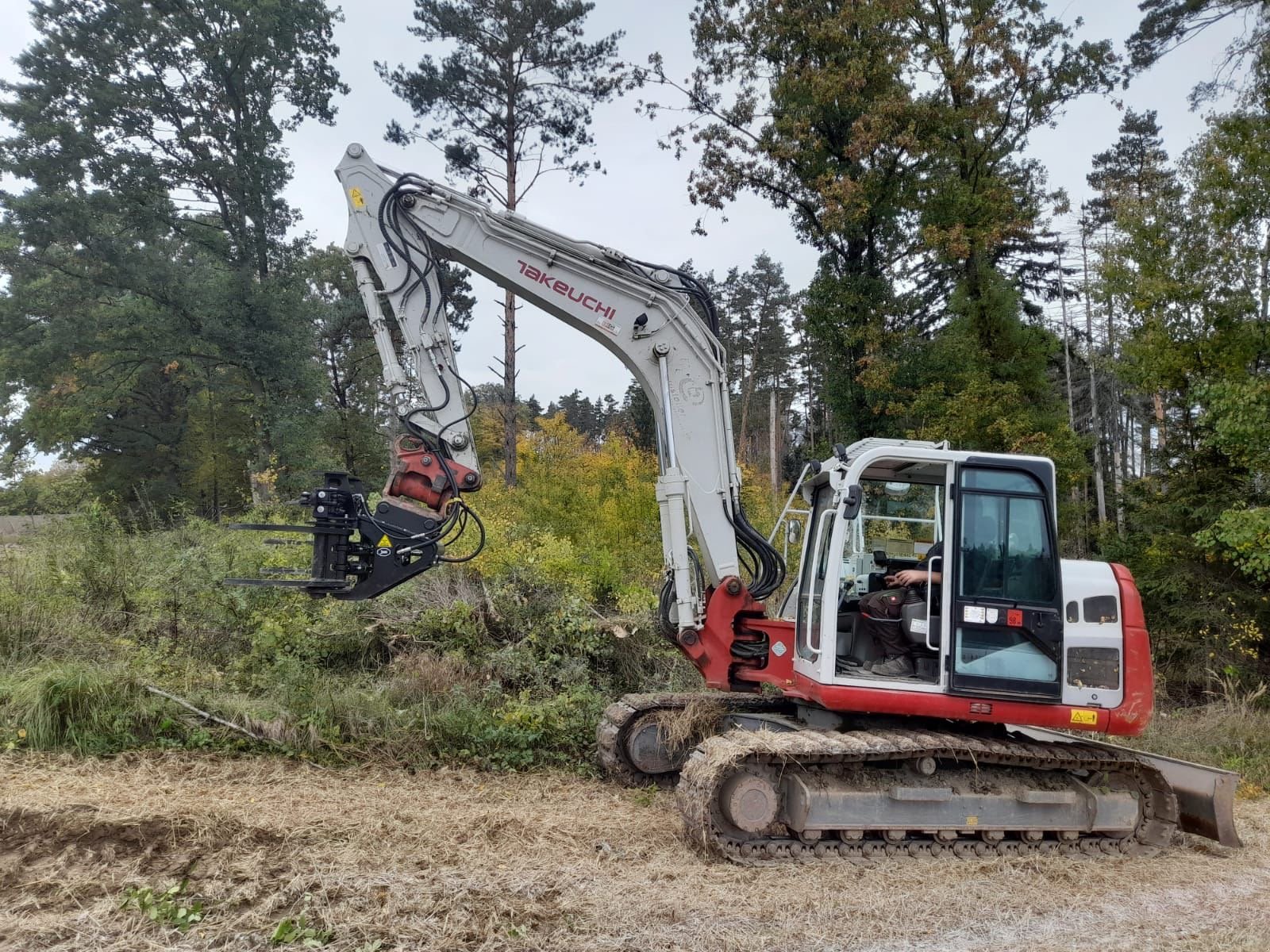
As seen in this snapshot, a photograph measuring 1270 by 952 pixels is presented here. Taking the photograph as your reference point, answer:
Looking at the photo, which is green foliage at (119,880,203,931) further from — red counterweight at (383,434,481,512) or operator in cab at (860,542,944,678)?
operator in cab at (860,542,944,678)

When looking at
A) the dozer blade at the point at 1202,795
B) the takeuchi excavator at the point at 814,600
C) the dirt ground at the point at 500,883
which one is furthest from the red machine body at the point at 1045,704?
the dirt ground at the point at 500,883

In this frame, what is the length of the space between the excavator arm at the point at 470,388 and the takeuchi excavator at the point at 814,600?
0.6 inches

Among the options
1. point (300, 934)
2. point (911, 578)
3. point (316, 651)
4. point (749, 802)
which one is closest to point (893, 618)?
point (911, 578)

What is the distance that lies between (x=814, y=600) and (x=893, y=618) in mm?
535

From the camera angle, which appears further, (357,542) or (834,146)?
(834,146)

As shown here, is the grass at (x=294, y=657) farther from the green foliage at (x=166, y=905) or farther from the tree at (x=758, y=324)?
the tree at (x=758, y=324)

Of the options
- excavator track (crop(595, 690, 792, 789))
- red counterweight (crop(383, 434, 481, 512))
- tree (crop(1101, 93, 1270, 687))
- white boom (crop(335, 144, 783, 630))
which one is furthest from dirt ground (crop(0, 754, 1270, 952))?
→ tree (crop(1101, 93, 1270, 687))

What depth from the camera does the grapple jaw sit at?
5.21 m

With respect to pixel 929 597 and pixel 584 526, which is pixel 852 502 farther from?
pixel 584 526

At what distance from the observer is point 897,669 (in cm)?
552

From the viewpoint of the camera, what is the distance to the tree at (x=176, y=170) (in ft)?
73.4

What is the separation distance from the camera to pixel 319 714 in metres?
6.63

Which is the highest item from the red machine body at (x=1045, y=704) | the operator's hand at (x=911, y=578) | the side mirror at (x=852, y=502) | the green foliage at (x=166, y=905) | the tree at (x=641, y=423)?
the tree at (x=641, y=423)

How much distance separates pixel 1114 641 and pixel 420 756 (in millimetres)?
5060
